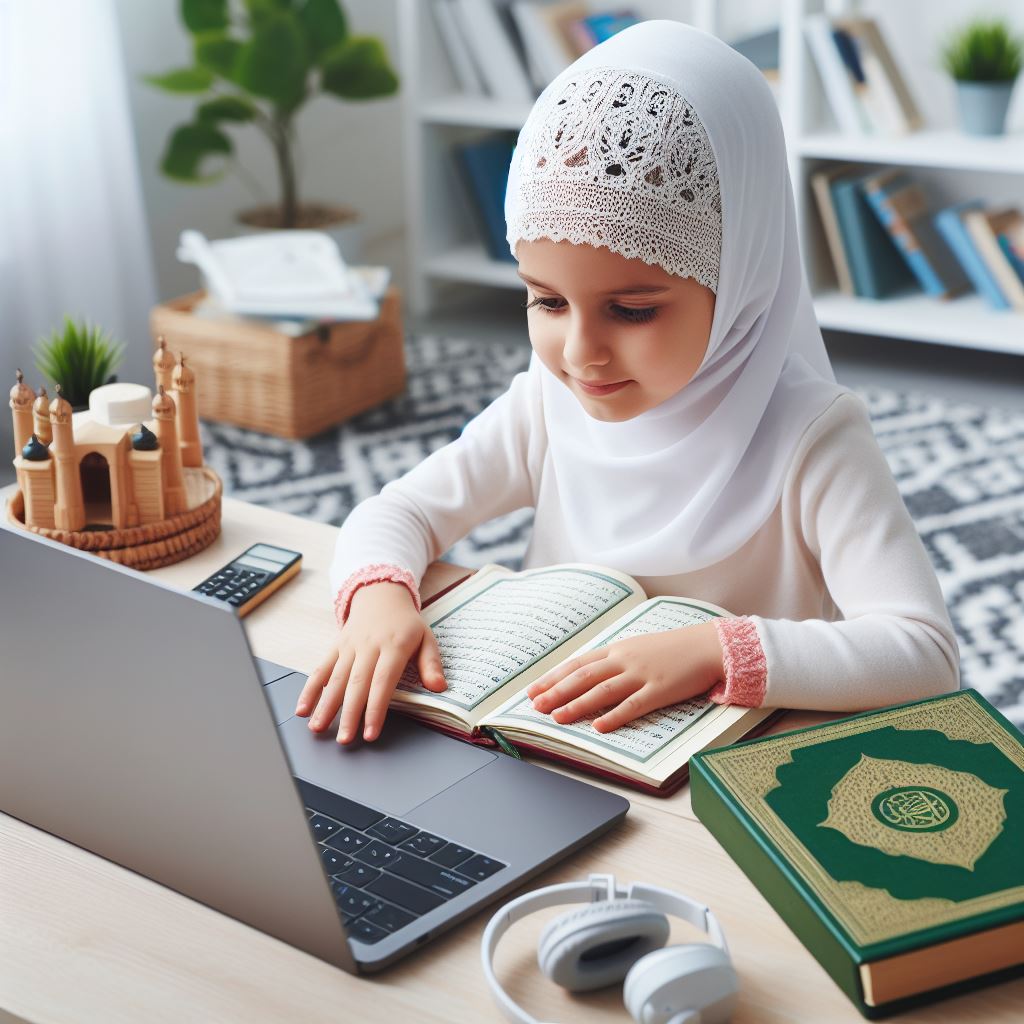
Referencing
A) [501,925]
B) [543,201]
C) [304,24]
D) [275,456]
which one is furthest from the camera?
[304,24]

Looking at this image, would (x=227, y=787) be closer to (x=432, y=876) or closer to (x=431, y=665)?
(x=432, y=876)

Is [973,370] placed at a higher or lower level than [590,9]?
lower

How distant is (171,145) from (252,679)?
2748 millimetres

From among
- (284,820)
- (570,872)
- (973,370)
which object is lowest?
(973,370)

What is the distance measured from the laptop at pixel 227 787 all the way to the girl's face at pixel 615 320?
12.1 inches

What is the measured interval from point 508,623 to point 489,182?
2.78 meters

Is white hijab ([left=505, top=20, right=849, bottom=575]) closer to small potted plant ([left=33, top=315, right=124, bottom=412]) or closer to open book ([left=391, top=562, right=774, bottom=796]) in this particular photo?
open book ([left=391, top=562, right=774, bottom=796])

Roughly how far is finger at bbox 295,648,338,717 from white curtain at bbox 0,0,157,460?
2158 millimetres

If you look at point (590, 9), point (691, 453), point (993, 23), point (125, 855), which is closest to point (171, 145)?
point (590, 9)

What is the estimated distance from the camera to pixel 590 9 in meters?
3.66

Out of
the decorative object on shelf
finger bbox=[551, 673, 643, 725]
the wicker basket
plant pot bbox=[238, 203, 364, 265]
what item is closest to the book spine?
finger bbox=[551, 673, 643, 725]

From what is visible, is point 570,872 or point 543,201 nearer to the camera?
point 570,872

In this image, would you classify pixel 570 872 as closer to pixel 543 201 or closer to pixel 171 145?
pixel 543 201

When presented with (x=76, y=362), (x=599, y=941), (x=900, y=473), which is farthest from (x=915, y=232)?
(x=599, y=941)
